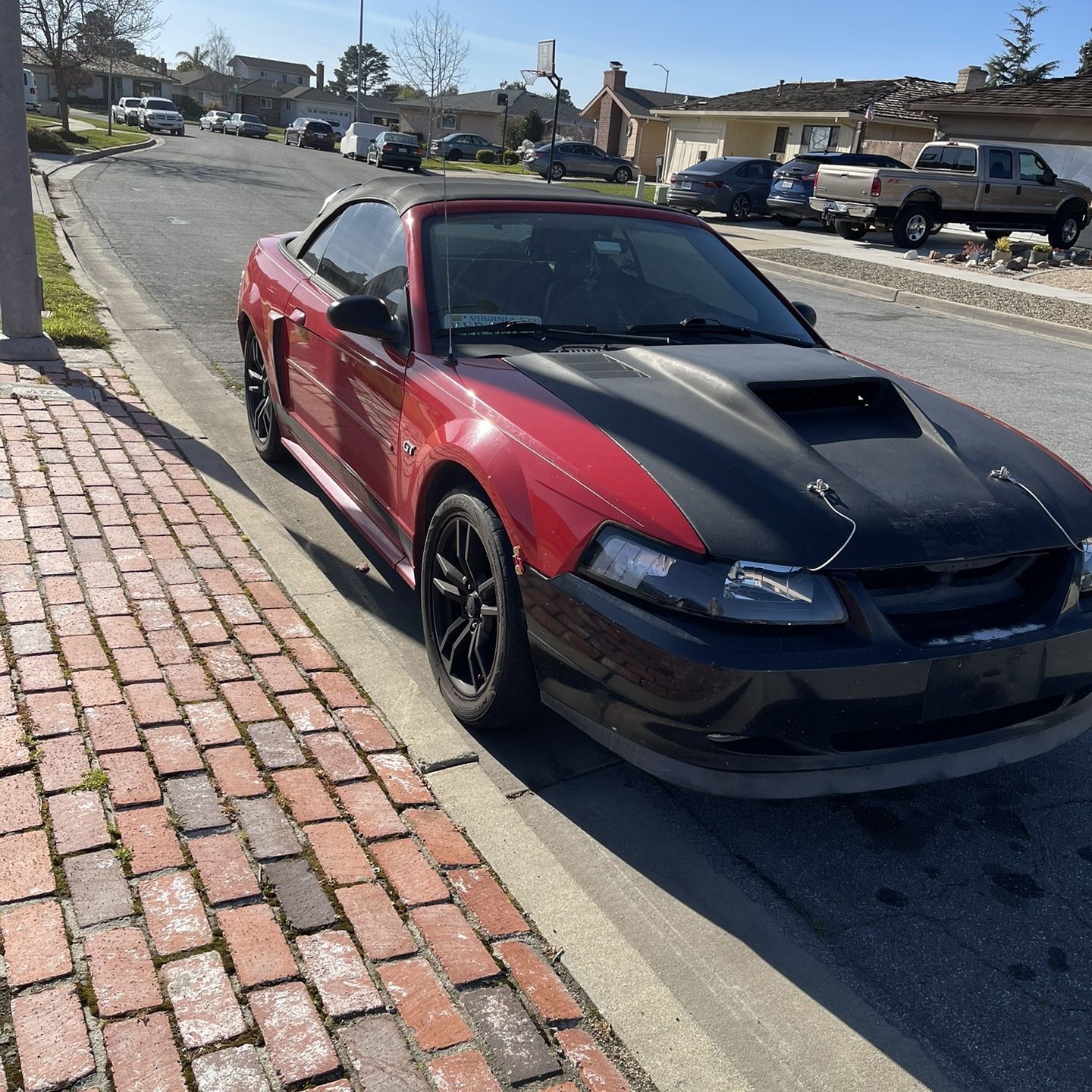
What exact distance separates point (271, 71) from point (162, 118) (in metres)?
80.1

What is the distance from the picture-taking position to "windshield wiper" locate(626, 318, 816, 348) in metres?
3.95

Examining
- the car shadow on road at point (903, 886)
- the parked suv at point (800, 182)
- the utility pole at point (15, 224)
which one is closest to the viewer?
the car shadow on road at point (903, 886)

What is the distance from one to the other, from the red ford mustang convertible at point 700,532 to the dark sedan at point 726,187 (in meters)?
23.2

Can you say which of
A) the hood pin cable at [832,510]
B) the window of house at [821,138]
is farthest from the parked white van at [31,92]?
the hood pin cable at [832,510]

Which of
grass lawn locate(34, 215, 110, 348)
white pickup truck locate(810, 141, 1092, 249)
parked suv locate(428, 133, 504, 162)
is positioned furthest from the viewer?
parked suv locate(428, 133, 504, 162)

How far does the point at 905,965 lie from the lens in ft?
8.36

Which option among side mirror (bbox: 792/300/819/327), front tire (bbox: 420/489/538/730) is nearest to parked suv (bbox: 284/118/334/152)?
side mirror (bbox: 792/300/819/327)

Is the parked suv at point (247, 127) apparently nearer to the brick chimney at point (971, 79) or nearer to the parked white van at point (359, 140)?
the parked white van at point (359, 140)

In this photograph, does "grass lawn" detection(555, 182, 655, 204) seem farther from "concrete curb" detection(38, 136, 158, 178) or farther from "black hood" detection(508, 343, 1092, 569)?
"black hood" detection(508, 343, 1092, 569)

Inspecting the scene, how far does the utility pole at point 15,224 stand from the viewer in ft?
21.1

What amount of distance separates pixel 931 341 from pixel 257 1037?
11017 mm

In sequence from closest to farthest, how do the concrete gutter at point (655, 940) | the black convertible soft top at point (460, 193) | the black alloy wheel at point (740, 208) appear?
1. the concrete gutter at point (655, 940)
2. the black convertible soft top at point (460, 193)
3. the black alloy wheel at point (740, 208)

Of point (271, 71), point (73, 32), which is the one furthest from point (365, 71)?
point (73, 32)

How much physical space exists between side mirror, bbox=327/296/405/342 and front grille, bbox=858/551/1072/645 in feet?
6.24
